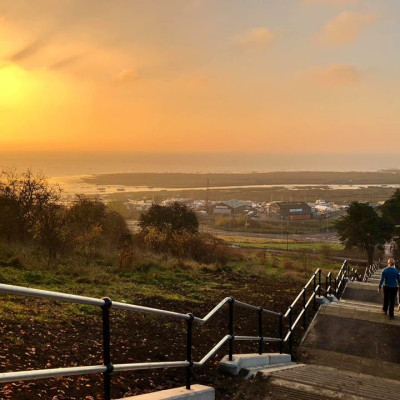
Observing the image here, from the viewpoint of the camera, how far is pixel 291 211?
121625mm

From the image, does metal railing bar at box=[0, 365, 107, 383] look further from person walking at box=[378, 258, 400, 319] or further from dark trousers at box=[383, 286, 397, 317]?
person walking at box=[378, 258, 400, 319]

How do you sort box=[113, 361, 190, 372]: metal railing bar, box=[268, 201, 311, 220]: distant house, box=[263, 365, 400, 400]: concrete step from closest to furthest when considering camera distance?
box=[113, 361, 190, 372]: metal railing bar < box=[263, 365, 400, 400]: concrete step < box=[268, 201, 311, 220]: distant house

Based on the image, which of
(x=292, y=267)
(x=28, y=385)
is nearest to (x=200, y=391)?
(x=28, y=385)

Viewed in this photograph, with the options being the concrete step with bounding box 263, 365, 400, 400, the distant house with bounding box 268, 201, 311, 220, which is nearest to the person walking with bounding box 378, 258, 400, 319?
the concrete step with bounding box 263, 365, 400, 400

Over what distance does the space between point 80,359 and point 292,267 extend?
24.3 meters

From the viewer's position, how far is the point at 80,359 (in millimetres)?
5316

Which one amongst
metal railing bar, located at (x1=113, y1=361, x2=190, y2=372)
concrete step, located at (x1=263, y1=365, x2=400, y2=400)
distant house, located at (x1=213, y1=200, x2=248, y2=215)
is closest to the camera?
metal railing bar, located at (x1=113, y1=361, x2=190, y2=372)

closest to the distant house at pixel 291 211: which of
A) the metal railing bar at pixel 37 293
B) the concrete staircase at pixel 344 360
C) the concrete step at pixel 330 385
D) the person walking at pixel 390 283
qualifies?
the person walking at pixel 390 283

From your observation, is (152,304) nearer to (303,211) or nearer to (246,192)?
(303,211)

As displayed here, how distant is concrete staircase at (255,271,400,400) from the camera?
5.07 m

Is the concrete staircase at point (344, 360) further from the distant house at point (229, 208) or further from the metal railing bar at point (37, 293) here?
the distant house at point (229, 208)

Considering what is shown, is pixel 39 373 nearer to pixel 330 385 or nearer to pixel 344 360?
pixel 330 385

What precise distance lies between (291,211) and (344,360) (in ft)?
384

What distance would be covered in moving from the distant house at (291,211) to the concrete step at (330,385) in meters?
116
